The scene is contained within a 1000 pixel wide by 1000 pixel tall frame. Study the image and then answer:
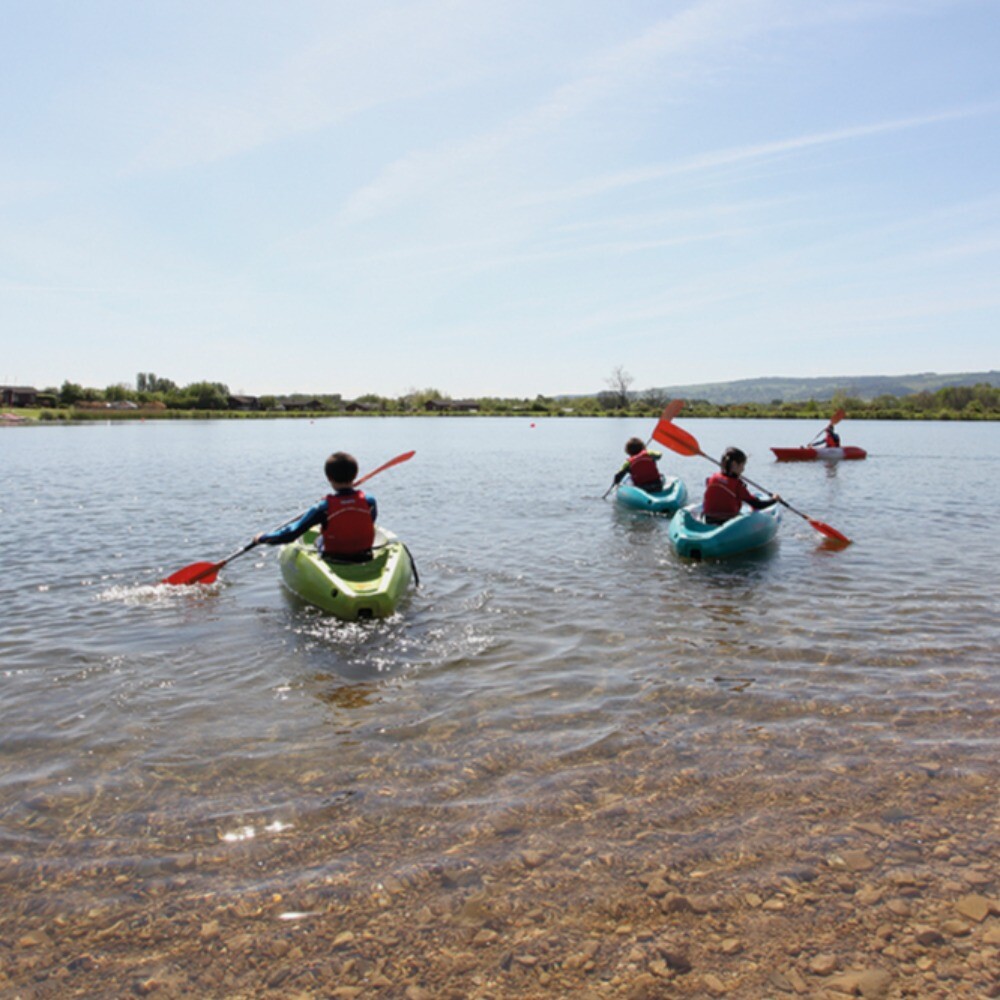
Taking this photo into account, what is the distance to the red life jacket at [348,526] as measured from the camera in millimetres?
7602

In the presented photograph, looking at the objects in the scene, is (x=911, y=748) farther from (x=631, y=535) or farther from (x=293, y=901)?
(x=631, y=535)

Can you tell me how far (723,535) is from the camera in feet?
32.0

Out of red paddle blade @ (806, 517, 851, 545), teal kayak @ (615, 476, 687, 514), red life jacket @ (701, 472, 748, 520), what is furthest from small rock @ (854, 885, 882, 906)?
teal kayak @ (615, 476, 687, 514)

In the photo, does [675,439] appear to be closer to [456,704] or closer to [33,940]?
[456,704]

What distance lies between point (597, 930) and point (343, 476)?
214 inches

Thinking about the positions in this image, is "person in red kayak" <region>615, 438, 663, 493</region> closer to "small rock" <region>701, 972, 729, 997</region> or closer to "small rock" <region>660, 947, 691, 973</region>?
"small rock" <region>660, 947, 691, 973</region>

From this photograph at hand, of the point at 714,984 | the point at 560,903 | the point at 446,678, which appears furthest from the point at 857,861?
the point at 446,678

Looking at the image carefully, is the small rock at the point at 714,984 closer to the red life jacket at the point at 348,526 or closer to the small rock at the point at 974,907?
the small rock at the point at 974,907

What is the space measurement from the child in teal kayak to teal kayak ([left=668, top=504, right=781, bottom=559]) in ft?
14.3

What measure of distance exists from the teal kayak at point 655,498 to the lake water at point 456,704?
210 cm

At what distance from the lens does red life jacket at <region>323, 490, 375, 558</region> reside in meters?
7.60

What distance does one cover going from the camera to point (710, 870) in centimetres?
322

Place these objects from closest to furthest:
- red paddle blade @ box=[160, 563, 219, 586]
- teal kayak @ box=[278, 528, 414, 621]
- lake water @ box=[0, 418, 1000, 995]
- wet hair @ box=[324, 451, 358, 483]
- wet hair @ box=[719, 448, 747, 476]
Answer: lake water @ box=[0, 418, 1000, 995]
teal kayak @ box=[278, 528, 414, 621]
wet hair @ box=[324, 451, 358, 483]
red paddle blade @ box=[160, 563, 219, 586]
wet hair @ box=[719, 448, 747, 476]

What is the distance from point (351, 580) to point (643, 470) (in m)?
7.86
